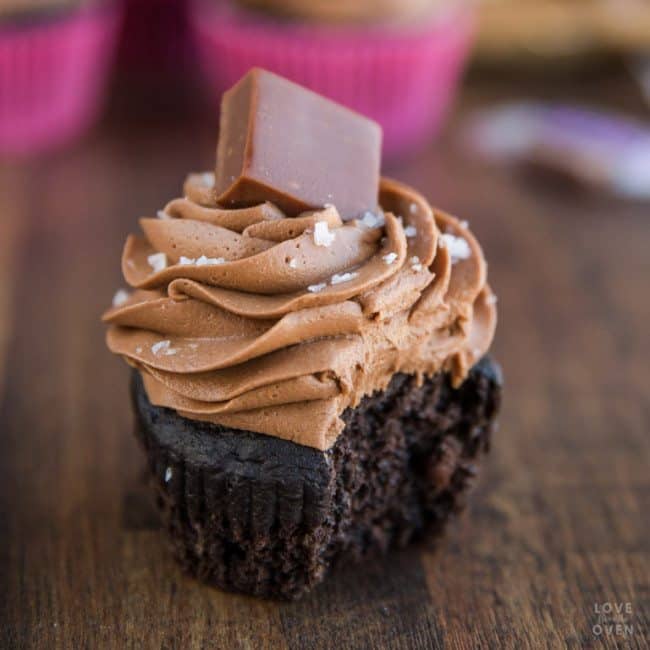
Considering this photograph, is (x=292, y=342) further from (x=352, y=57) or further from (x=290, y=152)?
(x=352, y=57)

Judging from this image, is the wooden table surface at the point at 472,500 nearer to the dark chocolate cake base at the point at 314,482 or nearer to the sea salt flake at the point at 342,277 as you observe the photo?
the dark chocolate cake base at the point at 314,482

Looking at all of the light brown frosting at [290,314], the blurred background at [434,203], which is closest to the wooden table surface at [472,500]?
the blurred background at [434,203]

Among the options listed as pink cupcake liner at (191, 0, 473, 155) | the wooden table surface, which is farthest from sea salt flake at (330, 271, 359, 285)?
pink cupcake liner at (191, 0, 473, 155)

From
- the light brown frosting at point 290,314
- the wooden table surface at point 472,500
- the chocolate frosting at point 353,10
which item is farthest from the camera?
the chocolate frosting at point 353,10

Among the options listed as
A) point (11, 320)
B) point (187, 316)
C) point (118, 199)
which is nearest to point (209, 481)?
point (187, 316)

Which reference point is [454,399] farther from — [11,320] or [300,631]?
[11,320]

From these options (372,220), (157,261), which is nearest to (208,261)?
(157,261)
